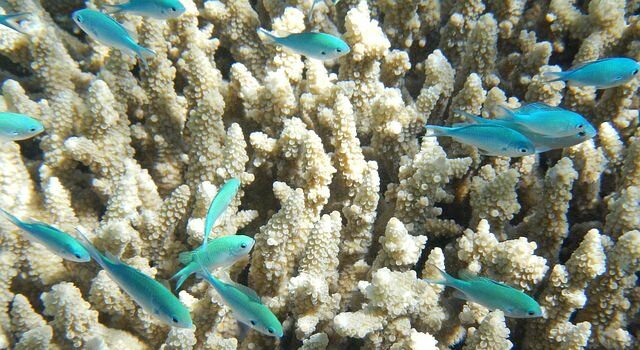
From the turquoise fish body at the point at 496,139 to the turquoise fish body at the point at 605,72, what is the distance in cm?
55

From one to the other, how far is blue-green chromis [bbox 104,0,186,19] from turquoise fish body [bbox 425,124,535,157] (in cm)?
163

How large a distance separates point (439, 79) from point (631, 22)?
1.50 meters

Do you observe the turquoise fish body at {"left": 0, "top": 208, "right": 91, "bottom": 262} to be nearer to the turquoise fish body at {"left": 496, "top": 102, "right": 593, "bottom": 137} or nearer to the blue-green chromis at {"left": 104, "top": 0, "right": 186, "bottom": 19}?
the blue-green chromis at {"left": 104, "top": 0, "right": 186, "bottom": 19}

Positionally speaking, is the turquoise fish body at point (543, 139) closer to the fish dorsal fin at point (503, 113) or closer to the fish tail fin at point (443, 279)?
the fish dorsal fin at point (503, 113)

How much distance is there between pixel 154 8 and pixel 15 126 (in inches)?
37.2

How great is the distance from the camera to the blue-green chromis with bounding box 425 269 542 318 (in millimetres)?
1799

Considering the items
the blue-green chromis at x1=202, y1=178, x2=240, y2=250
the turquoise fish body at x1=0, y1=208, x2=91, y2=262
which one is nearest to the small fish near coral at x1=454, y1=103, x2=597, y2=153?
the blue-green chromis at x1=202, y1=178, x2=240, y2=250

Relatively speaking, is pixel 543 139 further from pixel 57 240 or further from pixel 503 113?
pixel 57 240

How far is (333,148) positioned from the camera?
9.19 ft

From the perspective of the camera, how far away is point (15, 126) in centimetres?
218

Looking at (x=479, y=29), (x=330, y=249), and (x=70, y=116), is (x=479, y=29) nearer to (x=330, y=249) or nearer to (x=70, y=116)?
Result: (x=330, y=249)

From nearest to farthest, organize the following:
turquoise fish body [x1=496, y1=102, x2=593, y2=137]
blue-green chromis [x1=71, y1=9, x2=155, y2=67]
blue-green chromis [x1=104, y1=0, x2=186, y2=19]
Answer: turquoise fish body [x1=496, y1=102, x2=593, y2=137] → blue-green chromis [x1=71, y1=9, x2=155, y2=67] → blue-green chromis [x1=104, y1=0, x2=186, y2=19]

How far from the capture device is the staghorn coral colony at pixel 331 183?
2.16 metres

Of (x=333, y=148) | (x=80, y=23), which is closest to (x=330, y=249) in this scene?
(x=333, y=148)
